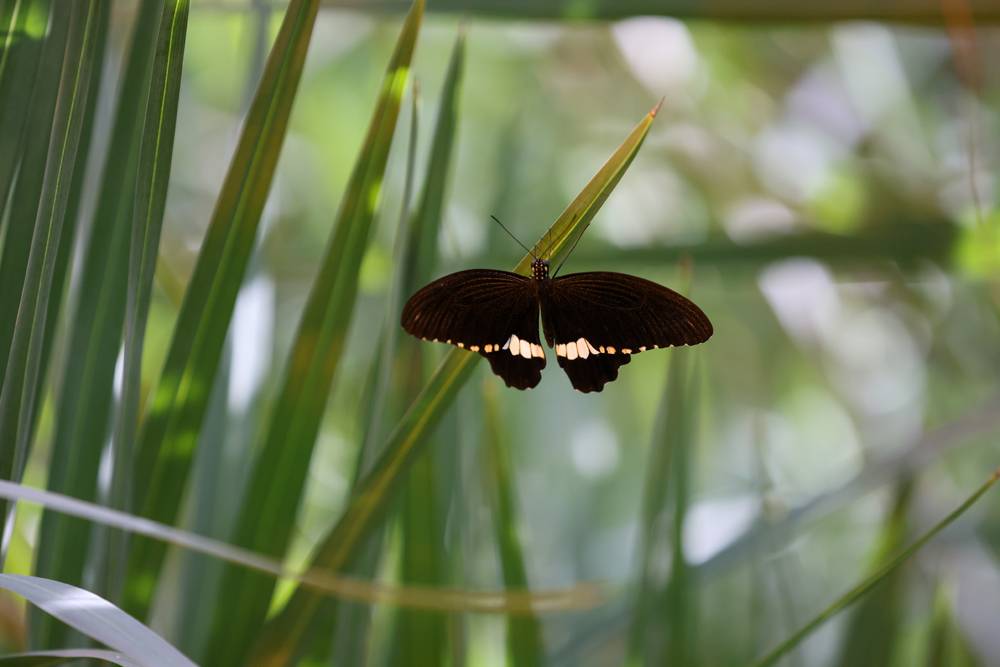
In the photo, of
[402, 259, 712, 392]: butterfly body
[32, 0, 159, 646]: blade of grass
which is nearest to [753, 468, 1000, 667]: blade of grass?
[402, 259, 712, 392]: butterfly body

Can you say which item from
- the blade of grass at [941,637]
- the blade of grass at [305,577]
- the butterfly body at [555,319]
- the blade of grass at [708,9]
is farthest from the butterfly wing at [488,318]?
the blade of grass at [941,637]

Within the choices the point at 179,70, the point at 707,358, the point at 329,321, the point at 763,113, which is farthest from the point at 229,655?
the point at 763,113

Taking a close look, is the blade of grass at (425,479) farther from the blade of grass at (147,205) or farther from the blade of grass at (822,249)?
the blade of grass at (822,249)

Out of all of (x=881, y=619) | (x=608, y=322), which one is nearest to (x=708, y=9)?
(x=608, y=322)

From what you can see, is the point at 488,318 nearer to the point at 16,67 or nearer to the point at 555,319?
the point at 555,319

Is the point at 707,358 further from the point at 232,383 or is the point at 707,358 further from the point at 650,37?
the point at 232,383

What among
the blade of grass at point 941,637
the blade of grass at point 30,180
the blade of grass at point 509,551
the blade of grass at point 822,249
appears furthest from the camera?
the blade of grass at point 822,249
